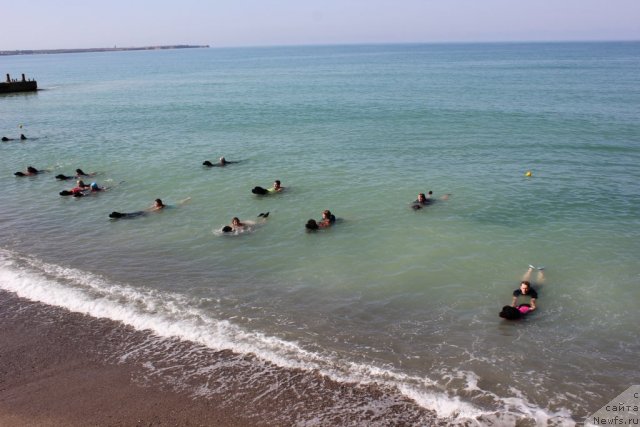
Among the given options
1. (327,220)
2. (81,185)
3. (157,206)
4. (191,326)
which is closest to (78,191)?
(81,185)

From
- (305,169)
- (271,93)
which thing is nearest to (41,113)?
(271,93)

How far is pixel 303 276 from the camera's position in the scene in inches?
644

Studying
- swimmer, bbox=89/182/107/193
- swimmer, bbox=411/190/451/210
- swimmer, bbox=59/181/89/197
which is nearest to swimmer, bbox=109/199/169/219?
swimmer, bbox=59/181/89/197

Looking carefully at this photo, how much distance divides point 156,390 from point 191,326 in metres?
2.65

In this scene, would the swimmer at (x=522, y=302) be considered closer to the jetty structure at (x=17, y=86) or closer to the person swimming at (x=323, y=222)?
the person swimming at (x=323, y=222)

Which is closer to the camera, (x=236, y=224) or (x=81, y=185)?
(x=236, y=224)

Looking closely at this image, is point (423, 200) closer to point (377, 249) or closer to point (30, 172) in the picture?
point (377, 249)

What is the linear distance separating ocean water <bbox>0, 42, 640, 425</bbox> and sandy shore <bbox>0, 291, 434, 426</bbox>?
0.52 meters

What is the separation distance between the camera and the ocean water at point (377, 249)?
465 inches

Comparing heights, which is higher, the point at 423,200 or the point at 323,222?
the point at 423,200

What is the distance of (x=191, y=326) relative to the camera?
1338 cm

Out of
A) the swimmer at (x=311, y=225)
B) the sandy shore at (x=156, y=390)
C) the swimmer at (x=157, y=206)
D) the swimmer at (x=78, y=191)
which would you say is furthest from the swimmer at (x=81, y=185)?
the sandy shore at (x=156, y=390)

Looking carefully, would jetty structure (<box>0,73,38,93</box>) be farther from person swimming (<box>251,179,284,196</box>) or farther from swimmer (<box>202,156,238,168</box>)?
person swimming (<box>251,179,284,196</box>)

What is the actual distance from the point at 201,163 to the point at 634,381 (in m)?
25.9
